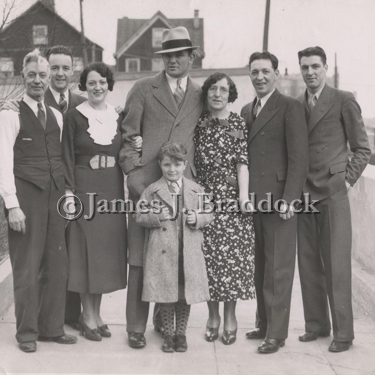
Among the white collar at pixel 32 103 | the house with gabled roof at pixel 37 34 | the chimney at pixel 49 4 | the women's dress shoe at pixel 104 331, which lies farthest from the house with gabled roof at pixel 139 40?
the women's dress shoe at pixel 104 331

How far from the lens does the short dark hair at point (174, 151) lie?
4.05 meters

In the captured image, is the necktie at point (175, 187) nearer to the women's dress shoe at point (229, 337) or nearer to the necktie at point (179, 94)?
the necktie at point (179, 94)

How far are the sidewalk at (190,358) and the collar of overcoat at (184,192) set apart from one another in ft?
3.40

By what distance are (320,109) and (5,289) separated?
3.04 metres

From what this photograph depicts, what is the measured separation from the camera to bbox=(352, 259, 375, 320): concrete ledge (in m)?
5.15

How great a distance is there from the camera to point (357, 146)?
4273 millimetres

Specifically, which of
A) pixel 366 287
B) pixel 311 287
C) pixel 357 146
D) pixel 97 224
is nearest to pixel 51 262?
pixel 97 224

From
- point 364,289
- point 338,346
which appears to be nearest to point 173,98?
point 338,346

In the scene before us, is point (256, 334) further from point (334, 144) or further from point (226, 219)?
point (334, 144)

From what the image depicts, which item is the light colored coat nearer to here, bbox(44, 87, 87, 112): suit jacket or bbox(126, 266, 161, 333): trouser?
bbox(126, 266, 161, 333): trouser

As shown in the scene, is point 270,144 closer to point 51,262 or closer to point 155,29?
point 51,262

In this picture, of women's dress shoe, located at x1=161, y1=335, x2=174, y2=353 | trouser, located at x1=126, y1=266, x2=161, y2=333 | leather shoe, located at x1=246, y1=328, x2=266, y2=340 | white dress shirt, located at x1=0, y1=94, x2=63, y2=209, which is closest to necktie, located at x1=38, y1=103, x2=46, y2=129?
white dress shirt, located at x1=0, y1=94, x2=63, y2=209

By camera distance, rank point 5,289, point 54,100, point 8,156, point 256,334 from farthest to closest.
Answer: point 5,289 → point 54,100 → point 256,334 → point 8,156

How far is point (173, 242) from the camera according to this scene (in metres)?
4.11
